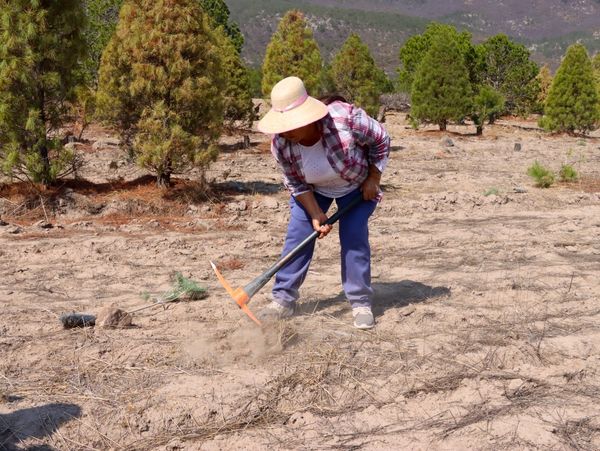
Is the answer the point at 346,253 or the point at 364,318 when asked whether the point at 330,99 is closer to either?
the point at 346,253

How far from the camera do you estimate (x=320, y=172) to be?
348 centimetres

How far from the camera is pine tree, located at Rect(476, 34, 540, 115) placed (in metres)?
25.0

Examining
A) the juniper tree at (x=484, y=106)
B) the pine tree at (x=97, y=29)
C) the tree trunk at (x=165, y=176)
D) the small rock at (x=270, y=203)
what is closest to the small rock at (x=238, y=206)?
the small rock at (x=270, y=203)

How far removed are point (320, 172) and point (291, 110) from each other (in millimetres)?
416

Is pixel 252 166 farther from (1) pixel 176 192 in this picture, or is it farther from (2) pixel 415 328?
(2) pixel 415 328

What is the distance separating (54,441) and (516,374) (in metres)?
2.04

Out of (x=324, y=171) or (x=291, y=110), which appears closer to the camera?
(x=291, y=110)

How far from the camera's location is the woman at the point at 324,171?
3.25 metres

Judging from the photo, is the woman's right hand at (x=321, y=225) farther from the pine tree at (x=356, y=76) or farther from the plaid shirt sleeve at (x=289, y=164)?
the pine tree at (x=356, y=76)

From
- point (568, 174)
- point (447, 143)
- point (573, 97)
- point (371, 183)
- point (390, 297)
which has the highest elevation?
point (371, 183)

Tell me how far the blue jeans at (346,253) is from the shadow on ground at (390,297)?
9.2 inches

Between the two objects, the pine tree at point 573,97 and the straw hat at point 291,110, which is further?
the pine tree at point 573,97

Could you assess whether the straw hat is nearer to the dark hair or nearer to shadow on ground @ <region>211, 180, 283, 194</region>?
the dark hair

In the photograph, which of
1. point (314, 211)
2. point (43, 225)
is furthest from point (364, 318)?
point (43, 225)
